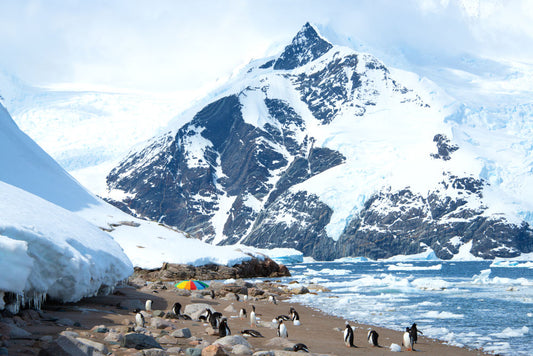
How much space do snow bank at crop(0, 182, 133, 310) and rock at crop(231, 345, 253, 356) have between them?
547 centimetres

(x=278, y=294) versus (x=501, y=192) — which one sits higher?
(x=501, y=192)

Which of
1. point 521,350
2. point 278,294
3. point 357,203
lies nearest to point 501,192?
point 357,203

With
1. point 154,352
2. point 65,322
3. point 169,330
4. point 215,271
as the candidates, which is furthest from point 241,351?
point 215,271

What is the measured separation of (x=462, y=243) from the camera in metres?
199

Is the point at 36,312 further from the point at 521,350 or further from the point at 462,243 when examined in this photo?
the point at 462,243

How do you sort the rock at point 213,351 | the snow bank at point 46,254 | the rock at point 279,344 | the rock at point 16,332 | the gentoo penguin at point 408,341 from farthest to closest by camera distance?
1. the gentoo penguin at point 408,341
2. the rock at point 279,344
3. the snow bank at point 46,254
4. the rock at point 16,332
5. the rock at point 213,351

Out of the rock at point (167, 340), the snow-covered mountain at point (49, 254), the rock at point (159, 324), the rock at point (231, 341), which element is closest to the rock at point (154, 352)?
the rock at point (167, 340)

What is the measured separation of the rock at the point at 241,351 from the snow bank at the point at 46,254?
5467 mm

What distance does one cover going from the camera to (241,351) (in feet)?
42.9

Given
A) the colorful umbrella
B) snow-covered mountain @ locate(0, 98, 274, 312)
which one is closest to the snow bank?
snow-covered mountain @ locate(0, 98, 274, 312)

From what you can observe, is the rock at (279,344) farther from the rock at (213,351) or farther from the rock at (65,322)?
the rock at (65,322)

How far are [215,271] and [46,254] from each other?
48.5 meters

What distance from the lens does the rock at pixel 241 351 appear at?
13.0 metres

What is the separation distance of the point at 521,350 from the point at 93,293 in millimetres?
15392
